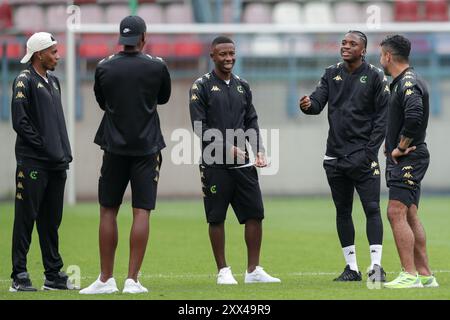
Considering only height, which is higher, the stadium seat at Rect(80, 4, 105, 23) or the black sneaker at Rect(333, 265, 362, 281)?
the stadium seat at Rect(80, 4, 105, 23)

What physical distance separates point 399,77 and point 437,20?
1625 cm

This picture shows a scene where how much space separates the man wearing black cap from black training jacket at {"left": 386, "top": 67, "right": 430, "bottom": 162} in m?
1.79

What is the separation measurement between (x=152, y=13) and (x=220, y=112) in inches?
613

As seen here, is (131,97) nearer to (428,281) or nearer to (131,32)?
(131,32)

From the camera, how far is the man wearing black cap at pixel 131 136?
8461 millimetres

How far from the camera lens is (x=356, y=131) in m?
9.59

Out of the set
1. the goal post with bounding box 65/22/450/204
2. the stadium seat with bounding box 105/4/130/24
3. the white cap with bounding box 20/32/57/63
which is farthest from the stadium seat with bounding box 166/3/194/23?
the white cap with bounding box 20/32/57/63

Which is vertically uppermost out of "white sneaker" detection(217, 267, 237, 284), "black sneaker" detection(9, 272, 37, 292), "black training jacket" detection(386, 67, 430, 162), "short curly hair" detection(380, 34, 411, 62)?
"short curly hair" detection(380, 34, 411, 62)

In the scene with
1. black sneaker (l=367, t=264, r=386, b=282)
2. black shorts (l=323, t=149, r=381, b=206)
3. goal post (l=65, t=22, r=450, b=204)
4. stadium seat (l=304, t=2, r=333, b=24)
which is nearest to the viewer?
black sneaker (l=367, t=264, r=386, b=282)

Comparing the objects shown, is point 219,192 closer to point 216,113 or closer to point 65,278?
point 216,113

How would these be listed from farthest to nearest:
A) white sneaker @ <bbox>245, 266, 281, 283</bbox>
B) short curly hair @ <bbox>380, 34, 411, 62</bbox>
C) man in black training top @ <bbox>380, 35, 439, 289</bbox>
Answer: white sneaker @ <bbox>245, 266, 281, 283</bbox>, short curly hair @ <bbox>380, 34, 411, 62</bbox>, man in black training top @ <bbox>380, 35, 439, 289</bbox>

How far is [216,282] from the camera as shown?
30.7 ft

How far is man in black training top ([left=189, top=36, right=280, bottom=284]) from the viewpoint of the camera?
9492 mm

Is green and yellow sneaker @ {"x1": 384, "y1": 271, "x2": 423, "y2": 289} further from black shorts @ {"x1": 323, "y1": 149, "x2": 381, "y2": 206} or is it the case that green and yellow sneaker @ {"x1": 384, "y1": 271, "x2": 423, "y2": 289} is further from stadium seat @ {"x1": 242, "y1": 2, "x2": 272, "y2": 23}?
stadium seat @ {"x1": 242, "y1": 2, "x2": 272, "y2": 23}
